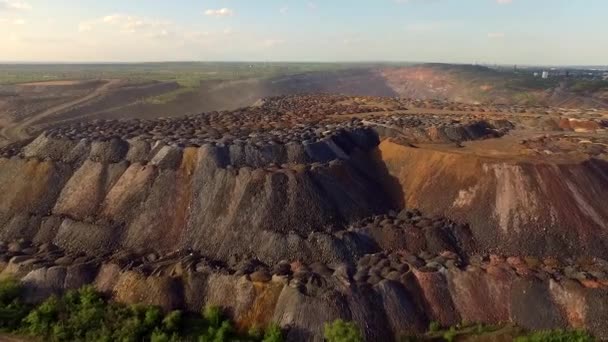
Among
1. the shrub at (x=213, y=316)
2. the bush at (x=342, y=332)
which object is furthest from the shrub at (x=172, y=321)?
the bush at (x=342, y=332)

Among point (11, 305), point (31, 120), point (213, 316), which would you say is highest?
point (31, 120)

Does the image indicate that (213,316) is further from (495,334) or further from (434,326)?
(495,334)

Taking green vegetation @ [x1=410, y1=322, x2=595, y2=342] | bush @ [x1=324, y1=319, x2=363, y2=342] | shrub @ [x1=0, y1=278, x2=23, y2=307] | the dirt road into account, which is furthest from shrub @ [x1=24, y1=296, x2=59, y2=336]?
the dirt road

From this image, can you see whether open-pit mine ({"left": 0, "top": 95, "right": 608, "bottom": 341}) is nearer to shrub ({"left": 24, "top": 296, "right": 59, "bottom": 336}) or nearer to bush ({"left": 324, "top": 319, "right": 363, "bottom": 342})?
bush ({"left": 324, "top": 319, "right": 363, "bottom": 342})

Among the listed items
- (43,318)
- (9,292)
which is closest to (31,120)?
(9,292)

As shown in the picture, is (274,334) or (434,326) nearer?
(274,334)

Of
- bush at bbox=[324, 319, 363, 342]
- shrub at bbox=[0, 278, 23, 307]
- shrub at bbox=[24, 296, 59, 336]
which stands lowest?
shrub at bbox=[24, 296, 59, 336]

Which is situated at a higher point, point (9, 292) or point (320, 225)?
point (320, 225)
